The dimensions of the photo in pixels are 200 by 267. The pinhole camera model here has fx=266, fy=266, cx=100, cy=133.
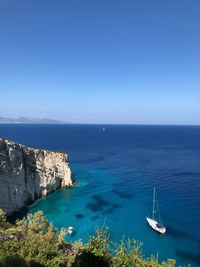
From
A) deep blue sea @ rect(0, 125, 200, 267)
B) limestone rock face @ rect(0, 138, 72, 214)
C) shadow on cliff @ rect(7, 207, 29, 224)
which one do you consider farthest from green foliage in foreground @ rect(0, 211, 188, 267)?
limestone rock face @ rect(0, 138, 72, 214)

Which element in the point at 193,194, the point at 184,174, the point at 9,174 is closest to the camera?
the point at 9,174

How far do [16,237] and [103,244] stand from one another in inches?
367

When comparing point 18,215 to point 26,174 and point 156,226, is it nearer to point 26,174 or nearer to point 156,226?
point 26,174

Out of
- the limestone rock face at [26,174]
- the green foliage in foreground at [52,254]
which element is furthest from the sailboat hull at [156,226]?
the limestone rock face at [26,174]

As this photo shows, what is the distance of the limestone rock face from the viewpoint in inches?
2061

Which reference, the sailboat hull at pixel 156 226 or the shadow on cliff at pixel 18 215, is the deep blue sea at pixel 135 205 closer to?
the sailboat hull at pixel 156 226

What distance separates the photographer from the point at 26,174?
59.7 metres

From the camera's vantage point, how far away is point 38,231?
32.0 m

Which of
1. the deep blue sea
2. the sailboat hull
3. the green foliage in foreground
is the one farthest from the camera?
the sailboat hull

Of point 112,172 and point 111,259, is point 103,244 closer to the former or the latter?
point 111,259

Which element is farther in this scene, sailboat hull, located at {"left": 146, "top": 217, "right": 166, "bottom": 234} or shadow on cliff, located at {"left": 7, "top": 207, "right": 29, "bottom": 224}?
shadow on cliff, located at {"left": 7, "top": 207, "right": 29, "bottom": 224}

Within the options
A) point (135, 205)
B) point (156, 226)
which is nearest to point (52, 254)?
point (156, 226)

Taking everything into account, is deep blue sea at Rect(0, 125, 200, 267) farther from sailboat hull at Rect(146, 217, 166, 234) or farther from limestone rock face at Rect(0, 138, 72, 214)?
limestone rock face at Rect(0, 138, 72, 214)

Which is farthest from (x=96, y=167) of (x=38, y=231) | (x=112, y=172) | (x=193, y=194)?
A: (x=38, y=231)
